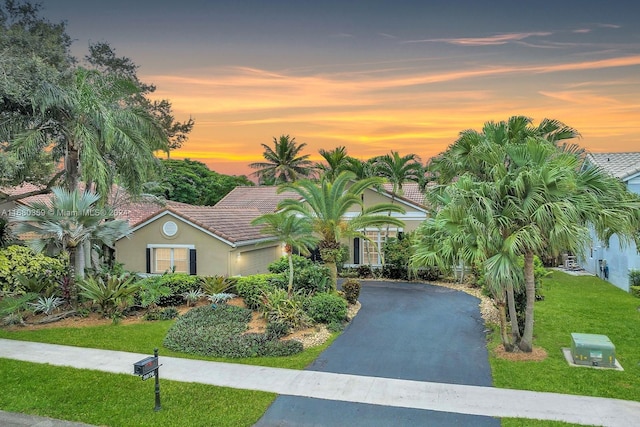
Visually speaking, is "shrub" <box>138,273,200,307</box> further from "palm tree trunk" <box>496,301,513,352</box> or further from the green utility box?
the green utility box

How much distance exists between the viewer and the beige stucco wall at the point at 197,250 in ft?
64.0

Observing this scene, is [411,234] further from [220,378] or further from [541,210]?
[220,378]

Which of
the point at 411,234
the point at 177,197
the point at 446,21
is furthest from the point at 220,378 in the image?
the point at 177,197

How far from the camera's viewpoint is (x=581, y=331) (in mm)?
13555

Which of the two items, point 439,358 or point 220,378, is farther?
point 439,358

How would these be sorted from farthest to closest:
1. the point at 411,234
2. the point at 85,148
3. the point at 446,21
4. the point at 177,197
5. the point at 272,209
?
the point at 177,197 → the point at 272,209 → the point at 411,234 → the point at 446,21 → the point at 85,148

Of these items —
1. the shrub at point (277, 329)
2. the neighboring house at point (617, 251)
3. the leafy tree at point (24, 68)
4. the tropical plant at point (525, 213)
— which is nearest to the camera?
the tropical plant at point (525, 213)

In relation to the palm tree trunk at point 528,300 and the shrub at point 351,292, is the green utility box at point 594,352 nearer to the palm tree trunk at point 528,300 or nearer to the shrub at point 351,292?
the palm tree trunk at point 528,300

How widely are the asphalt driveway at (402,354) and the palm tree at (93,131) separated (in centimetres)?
1089

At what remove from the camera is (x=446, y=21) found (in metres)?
16.6

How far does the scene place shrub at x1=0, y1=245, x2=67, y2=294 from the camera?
15.4 meters

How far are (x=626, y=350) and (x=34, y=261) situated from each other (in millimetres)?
19789

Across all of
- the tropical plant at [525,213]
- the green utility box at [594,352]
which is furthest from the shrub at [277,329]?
the green utility box at [594,352]

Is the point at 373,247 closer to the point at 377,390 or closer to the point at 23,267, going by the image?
the point at 377,390
